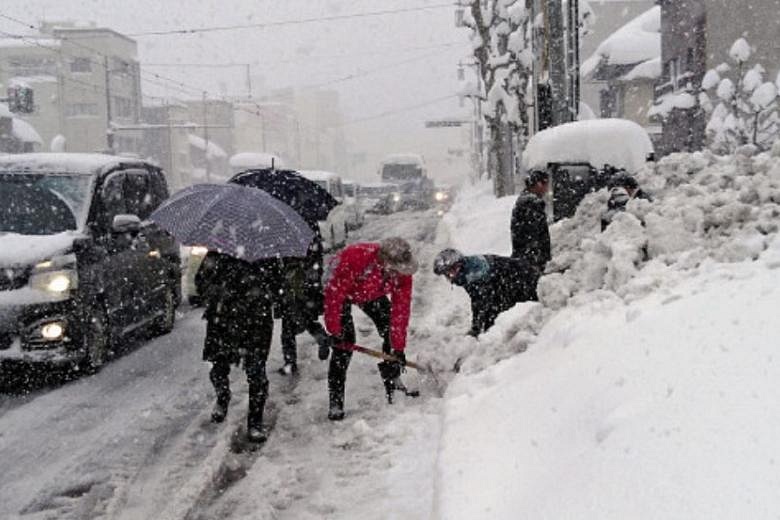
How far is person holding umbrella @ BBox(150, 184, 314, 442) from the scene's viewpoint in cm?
572

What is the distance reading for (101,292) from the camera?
25.5 feet

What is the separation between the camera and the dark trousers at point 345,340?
6.27 m

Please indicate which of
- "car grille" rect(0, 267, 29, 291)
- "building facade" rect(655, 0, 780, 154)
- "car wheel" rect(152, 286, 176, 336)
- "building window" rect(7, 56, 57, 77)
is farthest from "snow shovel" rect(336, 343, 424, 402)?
"building window" rect(7, 56, 57, 77)

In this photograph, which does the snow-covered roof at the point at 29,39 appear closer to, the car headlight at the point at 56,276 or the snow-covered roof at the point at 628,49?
the snow-covered roof at the point at 628,49

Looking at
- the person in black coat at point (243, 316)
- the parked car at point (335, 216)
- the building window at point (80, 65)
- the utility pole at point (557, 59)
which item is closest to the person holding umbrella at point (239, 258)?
the person in black coat at point (243, 316)

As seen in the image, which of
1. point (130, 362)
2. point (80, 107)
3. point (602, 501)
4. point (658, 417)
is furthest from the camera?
point (80, 107)

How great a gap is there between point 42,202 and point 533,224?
460 centimetres

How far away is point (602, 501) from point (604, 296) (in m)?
2.34

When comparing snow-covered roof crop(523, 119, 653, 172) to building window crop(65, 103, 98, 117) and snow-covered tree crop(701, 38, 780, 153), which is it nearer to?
snow-covered tree crop(701, 38, 780, 153)

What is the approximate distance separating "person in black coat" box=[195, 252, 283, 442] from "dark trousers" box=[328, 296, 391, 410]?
56cm

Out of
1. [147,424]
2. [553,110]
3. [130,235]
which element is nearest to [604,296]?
[147,424]

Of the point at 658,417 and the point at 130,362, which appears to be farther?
the point at 130,362

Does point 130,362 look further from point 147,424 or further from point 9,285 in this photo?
point 147,424

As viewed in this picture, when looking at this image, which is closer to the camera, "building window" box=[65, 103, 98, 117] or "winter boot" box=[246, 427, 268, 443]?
"winter boot" box=[246, 427, 268, 443]
